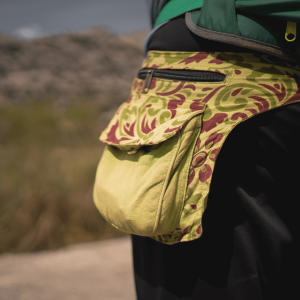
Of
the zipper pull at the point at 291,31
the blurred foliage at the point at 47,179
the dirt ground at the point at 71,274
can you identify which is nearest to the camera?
the zipper pull at the point at 291,31

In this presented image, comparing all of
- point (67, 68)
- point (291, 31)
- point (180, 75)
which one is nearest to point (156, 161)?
point (180, 75)

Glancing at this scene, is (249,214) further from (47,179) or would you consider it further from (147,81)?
(47,179)

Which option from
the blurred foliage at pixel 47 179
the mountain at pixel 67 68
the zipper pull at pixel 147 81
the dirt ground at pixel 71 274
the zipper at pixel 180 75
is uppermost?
the zipper at pixel 180 75

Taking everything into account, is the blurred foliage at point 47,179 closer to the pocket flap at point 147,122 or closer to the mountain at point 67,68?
the mountain at point 67,68

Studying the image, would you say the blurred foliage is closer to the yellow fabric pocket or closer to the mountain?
the mountain

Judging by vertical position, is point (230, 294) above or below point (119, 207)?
below

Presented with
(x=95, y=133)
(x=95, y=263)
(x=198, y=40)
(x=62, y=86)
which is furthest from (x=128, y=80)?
(x=198, y=40)

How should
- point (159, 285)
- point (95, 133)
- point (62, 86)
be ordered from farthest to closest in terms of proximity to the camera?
point (62, 86) → point (95, 133) → point (159, 285)

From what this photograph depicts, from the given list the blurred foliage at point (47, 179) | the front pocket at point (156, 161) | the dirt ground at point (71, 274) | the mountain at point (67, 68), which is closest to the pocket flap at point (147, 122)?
the front pocket at point (156, 161)

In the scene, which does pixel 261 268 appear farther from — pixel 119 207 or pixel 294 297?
pixel 119 207

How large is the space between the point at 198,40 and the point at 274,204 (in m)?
0.46

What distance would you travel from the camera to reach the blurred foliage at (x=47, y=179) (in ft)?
6.85

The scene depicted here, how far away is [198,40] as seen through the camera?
63cm

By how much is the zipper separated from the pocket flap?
0.20ft
